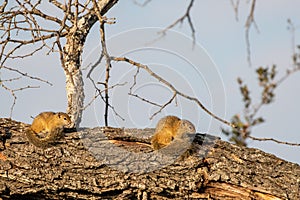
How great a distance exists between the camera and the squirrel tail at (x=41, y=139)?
426 centimetres

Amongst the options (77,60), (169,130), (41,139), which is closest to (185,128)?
(169,130)

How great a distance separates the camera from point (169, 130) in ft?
15.0

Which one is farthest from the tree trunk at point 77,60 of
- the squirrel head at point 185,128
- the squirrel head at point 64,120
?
the squirrel head at point 185,128

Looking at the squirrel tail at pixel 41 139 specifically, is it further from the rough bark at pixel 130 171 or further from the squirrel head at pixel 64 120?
the squirrel head at pixel 64 120

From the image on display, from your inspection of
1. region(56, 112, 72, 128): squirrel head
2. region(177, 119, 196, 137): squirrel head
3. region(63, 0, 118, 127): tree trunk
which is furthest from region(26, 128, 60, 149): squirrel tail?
region(177, 119, 196, 137): squirrel head

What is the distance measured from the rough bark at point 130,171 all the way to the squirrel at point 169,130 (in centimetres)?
7

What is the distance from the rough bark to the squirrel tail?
0.05m

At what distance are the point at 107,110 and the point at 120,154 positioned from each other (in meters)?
0.71

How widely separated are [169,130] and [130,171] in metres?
0.60

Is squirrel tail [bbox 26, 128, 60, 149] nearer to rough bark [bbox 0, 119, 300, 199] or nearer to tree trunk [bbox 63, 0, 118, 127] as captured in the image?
rough bark [bbox 0, 119, 300, 199]

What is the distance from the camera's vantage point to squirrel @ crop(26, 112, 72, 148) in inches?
169

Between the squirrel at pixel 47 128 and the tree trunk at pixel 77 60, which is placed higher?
the tree trunk at pixel 77 60

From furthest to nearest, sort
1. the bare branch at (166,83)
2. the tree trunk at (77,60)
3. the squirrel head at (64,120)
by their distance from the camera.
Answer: the tree trunk at (77,60), the squirrel head at (64,120), the bare branch at (166,83)

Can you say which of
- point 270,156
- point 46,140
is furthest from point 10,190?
point 270,156
